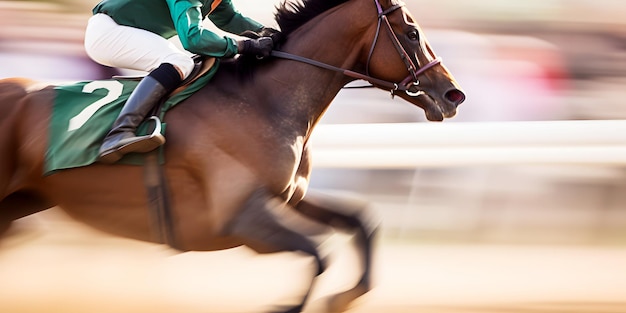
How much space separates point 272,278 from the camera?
5.14 m

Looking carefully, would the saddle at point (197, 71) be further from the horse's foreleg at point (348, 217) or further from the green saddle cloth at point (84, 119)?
the horse's foreleg at point (348, 217)

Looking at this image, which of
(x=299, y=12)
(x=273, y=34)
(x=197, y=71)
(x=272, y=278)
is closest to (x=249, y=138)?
(x=197, y=71)

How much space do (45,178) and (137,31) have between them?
64 centimetres

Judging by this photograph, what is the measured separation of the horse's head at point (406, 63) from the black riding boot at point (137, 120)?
770mm

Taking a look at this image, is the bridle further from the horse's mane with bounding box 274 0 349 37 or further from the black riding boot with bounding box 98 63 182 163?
the black riding boot with bounding box 98 63 182 163

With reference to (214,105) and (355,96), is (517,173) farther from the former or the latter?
(214,105)

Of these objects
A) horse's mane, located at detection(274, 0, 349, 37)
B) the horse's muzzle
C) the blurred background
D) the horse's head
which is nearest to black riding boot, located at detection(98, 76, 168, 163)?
horse's mane, located at detection(274, 0, 349, 37)

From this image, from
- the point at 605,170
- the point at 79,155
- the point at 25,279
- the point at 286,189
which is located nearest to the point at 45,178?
the point at 79,155

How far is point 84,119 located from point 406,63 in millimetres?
1189

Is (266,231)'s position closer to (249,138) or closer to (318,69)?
(249,138)

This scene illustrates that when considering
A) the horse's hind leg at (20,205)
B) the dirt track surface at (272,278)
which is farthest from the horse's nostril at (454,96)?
the horse's hind leg at (20,205)

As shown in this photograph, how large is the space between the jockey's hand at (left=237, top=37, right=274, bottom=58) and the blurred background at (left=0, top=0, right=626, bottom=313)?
1.40 meters

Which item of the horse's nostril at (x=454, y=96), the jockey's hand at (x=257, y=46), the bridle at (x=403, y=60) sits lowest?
the horse's nostril at (x=454, y=96)

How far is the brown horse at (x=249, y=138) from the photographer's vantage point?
3.50 m
